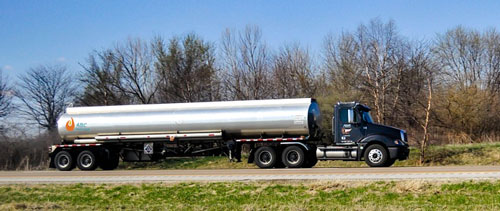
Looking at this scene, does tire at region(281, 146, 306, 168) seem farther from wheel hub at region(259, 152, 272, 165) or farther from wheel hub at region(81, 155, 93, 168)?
wheel hub at region(81, 155, 93, 168)

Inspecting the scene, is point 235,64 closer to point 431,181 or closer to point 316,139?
point 316,139

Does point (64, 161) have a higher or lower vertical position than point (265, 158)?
lower

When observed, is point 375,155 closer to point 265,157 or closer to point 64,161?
point 265,157

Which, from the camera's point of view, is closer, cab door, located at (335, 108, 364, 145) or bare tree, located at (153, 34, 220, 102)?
cab door, located at (335, 108, 364, 145)

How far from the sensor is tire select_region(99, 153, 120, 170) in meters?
26.3

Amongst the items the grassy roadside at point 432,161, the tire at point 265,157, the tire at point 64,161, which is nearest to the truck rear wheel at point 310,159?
the tire at point 265,157

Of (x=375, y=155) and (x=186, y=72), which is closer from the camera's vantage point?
(x=375, y=155)

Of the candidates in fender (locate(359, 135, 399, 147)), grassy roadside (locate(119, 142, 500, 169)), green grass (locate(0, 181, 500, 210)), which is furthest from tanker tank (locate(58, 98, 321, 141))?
green grass (locate(0, 181, 500, 210))

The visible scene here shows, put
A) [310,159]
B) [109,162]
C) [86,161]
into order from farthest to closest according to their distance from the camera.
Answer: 1. [109,162]
2. [86,161]
3. [310,159]

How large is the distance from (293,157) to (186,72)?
24.6m

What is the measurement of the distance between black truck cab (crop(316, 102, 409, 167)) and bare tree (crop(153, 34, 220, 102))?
71.5 ft

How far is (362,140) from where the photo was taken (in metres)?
23.5

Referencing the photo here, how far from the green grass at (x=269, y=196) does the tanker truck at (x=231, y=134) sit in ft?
23.4

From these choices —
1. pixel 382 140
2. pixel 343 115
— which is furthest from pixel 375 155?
pixel 343 115
